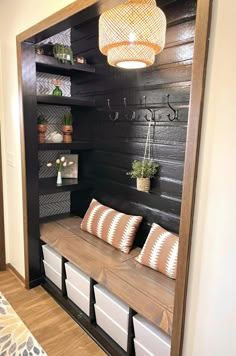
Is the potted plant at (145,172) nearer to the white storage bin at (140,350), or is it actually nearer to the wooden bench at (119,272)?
the wooden bench at (119,272)

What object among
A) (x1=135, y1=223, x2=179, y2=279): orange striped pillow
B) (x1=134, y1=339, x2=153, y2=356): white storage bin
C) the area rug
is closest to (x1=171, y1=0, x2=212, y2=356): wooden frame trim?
(x1=134, y1=339, x2=153, y2=356): white storage bin

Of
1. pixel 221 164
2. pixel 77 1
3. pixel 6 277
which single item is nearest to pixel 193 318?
pixel 221 164

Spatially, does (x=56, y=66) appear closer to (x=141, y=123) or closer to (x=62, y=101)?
(x=62, y=101)

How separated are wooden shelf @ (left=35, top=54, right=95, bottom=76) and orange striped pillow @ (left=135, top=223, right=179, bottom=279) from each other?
161 cm

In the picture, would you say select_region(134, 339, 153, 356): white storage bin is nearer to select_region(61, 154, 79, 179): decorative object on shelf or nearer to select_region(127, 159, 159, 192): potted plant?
select_region(127, 159, 159, 192): potted plant

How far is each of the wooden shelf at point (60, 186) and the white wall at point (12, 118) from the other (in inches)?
9.0

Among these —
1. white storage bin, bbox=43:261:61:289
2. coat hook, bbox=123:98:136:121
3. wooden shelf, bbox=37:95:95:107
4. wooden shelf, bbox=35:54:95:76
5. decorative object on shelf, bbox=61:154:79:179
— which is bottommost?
white storage bin, bbox=43:261:61:289

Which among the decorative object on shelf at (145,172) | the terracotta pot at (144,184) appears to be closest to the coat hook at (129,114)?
the decorative object on shelf at (145,172)

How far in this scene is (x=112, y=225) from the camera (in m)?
2.22

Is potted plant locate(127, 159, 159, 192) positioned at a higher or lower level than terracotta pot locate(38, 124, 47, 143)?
lower

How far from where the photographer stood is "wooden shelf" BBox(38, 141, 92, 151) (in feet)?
7.79

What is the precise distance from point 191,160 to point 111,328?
138 centimetres

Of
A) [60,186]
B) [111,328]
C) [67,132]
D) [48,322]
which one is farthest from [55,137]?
[111,328]

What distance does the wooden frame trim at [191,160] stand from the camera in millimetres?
900
